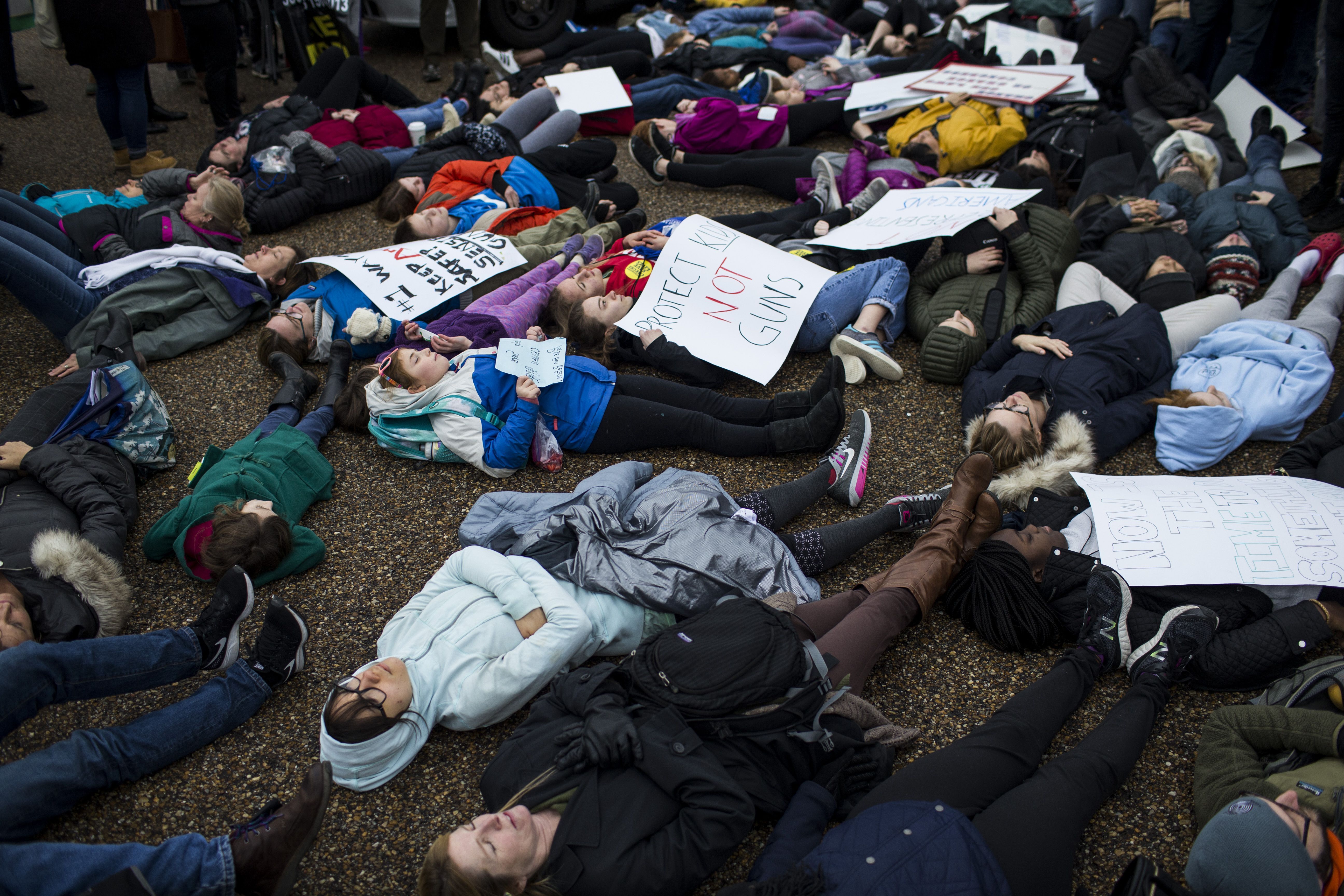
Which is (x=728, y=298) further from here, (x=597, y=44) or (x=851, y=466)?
(x=597, y=44)

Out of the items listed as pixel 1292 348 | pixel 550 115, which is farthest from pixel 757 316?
pixel 550 115

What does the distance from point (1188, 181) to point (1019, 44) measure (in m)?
2.88

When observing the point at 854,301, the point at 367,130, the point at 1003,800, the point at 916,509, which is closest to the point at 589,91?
the point at 367,130

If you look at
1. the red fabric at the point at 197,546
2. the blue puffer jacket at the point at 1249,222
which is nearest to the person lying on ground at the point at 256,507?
the red fabric at the point at 197,546

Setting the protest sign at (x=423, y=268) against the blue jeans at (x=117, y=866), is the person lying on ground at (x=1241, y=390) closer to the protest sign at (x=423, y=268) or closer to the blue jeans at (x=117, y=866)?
the protest sign at (x=423, y=268)

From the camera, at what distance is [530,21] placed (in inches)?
349

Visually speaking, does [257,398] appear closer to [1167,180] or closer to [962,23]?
[1167,180]

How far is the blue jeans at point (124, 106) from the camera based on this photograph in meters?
6.14

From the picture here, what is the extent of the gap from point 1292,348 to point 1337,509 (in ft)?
3.98

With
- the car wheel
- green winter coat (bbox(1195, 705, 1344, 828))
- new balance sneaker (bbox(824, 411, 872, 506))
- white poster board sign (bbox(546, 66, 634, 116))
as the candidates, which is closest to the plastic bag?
new balance sneaker (bbox(824, 411, 872, 506))

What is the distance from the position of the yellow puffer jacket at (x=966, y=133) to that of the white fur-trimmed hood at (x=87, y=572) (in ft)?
18.8

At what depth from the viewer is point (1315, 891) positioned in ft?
6.66

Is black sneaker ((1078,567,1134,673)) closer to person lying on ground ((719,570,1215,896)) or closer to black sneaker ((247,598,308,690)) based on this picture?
person lying on ground ((719,570,1215,896))

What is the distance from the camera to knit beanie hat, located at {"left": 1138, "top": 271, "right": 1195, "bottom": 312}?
4.50 meters
